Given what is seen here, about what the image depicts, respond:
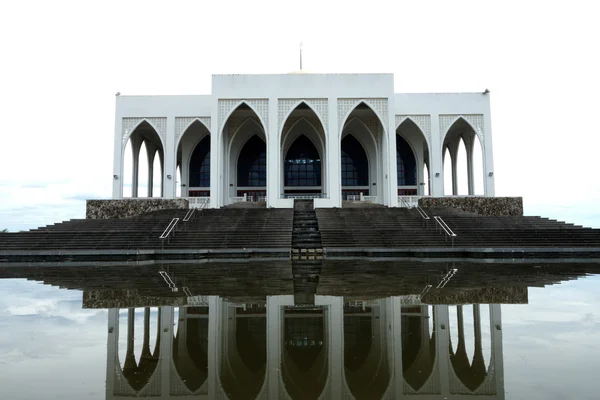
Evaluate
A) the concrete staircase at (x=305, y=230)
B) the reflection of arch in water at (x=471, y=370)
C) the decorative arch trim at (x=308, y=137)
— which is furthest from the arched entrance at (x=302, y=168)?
the reflection of arch in water at (x=471, y=370)

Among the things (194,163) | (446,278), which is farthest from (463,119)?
(446,278)

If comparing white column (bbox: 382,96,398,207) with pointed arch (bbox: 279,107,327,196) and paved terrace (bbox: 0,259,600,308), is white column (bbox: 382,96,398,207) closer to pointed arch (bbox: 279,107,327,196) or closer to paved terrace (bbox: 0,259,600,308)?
pointed arch (bbox: 279,107,327,196)

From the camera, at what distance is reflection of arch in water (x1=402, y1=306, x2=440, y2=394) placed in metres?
3.05

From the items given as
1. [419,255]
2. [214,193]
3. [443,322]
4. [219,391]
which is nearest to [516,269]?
[419,255]

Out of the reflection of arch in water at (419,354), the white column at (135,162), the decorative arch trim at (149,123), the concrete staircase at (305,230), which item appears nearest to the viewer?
the reflection of arch in water at (419,354)

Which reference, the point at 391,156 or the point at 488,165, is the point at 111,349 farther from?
the point at 488,165

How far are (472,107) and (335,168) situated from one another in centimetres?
945

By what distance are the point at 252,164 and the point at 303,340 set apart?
25.8 meters

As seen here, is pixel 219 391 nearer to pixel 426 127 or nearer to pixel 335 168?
pixel 335 168

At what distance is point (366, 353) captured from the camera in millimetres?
3688

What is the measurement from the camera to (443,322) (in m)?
4.78

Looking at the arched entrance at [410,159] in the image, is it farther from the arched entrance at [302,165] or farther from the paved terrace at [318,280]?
the paved terrace at [318,280]

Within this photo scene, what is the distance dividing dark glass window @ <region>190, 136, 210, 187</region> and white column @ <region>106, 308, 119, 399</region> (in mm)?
24582

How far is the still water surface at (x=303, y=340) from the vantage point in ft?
9.80
